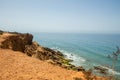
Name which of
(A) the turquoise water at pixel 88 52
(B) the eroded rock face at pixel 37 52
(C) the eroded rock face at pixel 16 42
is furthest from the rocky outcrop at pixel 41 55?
(A) the turquoise water at pixel 88 52

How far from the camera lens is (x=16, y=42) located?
30812 millimetres

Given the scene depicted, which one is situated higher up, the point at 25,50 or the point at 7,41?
the point at 7,41

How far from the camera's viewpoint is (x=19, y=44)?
31703mm

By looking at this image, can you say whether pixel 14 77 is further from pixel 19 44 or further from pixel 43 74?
pixel 19 44

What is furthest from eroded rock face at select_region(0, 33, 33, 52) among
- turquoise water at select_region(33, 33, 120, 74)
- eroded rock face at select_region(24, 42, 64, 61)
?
turquoise water at select_region(33, 33, 120, 74)

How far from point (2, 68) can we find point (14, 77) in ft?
7.81

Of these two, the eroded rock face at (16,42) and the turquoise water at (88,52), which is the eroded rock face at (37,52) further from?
the turquoise water at (88,52)

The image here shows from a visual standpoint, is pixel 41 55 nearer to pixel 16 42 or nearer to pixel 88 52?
pixel 16 42

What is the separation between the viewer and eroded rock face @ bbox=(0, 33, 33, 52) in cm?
2646

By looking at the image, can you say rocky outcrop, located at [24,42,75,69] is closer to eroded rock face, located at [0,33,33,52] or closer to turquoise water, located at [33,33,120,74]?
eroded rock face, located at [0,33,33,52]

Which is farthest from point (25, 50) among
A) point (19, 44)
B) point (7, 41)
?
point (7, 41)

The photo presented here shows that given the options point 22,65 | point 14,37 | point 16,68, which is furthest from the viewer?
point 14,37

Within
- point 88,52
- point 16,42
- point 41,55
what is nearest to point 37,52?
point 41,55

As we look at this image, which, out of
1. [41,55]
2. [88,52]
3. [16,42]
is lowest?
[88,52]
